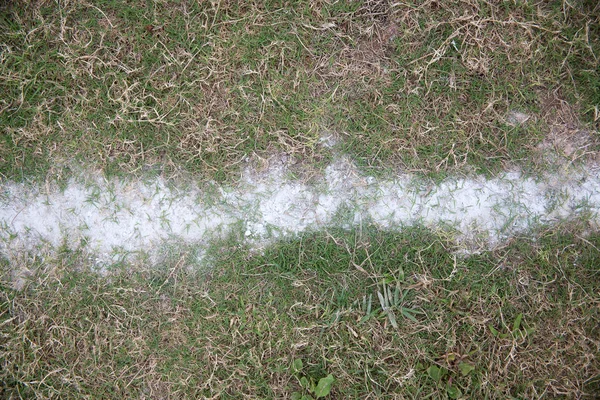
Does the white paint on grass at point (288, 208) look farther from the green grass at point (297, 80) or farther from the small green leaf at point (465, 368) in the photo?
the small green leaf at point (465, 368)

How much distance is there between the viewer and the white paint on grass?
268cm

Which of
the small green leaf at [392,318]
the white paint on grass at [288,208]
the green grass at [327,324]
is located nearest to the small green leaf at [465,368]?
the green grass at [327,324]

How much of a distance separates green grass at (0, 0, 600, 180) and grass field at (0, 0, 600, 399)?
1cm

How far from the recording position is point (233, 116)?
8.75ft

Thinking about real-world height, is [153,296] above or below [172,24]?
below

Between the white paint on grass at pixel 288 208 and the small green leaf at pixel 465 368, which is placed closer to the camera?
the small green leaf at pixel 465 368

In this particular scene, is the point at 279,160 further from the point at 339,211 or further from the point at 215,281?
the point at 215,281

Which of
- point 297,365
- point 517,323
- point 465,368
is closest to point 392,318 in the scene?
point 465,368

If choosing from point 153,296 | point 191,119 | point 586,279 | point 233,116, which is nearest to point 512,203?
point 586,279

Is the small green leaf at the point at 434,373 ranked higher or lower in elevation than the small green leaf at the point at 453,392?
higher

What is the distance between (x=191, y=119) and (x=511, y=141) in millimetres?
1936

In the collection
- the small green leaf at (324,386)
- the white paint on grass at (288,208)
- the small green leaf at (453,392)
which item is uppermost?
the white paint on grass at (288,208)

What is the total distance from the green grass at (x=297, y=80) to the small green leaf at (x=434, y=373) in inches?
45.6

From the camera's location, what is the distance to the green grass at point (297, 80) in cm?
264
